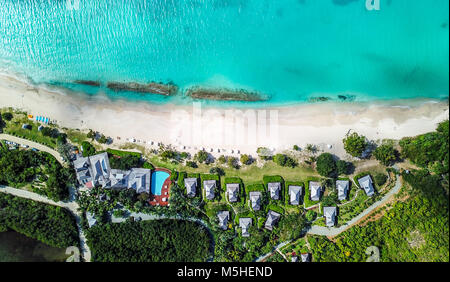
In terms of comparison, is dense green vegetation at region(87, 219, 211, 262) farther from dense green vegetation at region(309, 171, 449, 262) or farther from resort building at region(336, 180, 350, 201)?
resort building at region(336, 180, 350, 201)

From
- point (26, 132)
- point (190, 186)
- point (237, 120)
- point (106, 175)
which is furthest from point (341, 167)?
point (26, 132)

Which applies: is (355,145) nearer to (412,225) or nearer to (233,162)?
(412,225)

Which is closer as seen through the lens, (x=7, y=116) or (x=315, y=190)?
(x=315, y=190)

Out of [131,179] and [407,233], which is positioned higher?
[131,179]

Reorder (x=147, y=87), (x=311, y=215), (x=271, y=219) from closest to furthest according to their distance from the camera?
(x=271, y=219) → (x=311, y=215) → (x=147, y=87)
